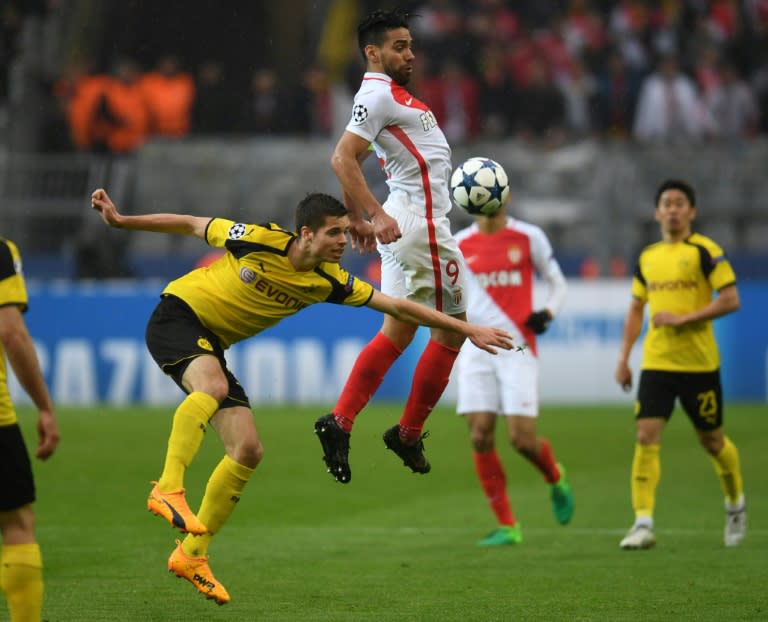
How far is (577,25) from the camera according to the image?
72.7 feet

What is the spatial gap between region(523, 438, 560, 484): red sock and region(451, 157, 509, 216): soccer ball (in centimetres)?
261

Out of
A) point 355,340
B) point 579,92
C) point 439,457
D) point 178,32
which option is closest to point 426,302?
point 439,457

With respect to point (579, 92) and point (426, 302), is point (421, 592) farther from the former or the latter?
point (579, 92)

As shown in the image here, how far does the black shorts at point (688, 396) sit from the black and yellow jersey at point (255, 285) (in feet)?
9.88

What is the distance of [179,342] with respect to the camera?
300 inches

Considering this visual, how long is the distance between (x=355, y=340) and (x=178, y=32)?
29.4 feet

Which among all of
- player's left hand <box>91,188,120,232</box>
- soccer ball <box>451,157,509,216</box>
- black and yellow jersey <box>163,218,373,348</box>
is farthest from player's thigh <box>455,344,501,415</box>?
player's left hand <box>91,188,120,232</box>

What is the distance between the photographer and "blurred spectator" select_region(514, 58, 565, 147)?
20.5 metres

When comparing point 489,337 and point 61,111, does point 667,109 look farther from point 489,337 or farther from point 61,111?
point 489,337

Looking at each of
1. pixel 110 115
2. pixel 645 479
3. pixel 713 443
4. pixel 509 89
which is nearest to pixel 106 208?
pixel 645 479

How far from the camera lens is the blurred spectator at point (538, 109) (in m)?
20.5

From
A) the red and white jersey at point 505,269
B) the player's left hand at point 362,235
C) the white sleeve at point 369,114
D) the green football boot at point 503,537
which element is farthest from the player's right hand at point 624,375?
the white sleeve at point 369,114

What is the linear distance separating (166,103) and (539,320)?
11741 mm

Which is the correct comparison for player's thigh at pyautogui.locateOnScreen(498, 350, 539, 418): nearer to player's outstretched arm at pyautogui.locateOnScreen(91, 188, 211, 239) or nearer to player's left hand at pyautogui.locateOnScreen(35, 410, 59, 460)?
player's outstretched arm at pyautogui.locateOnScreen(91, 188, 211, 239)
